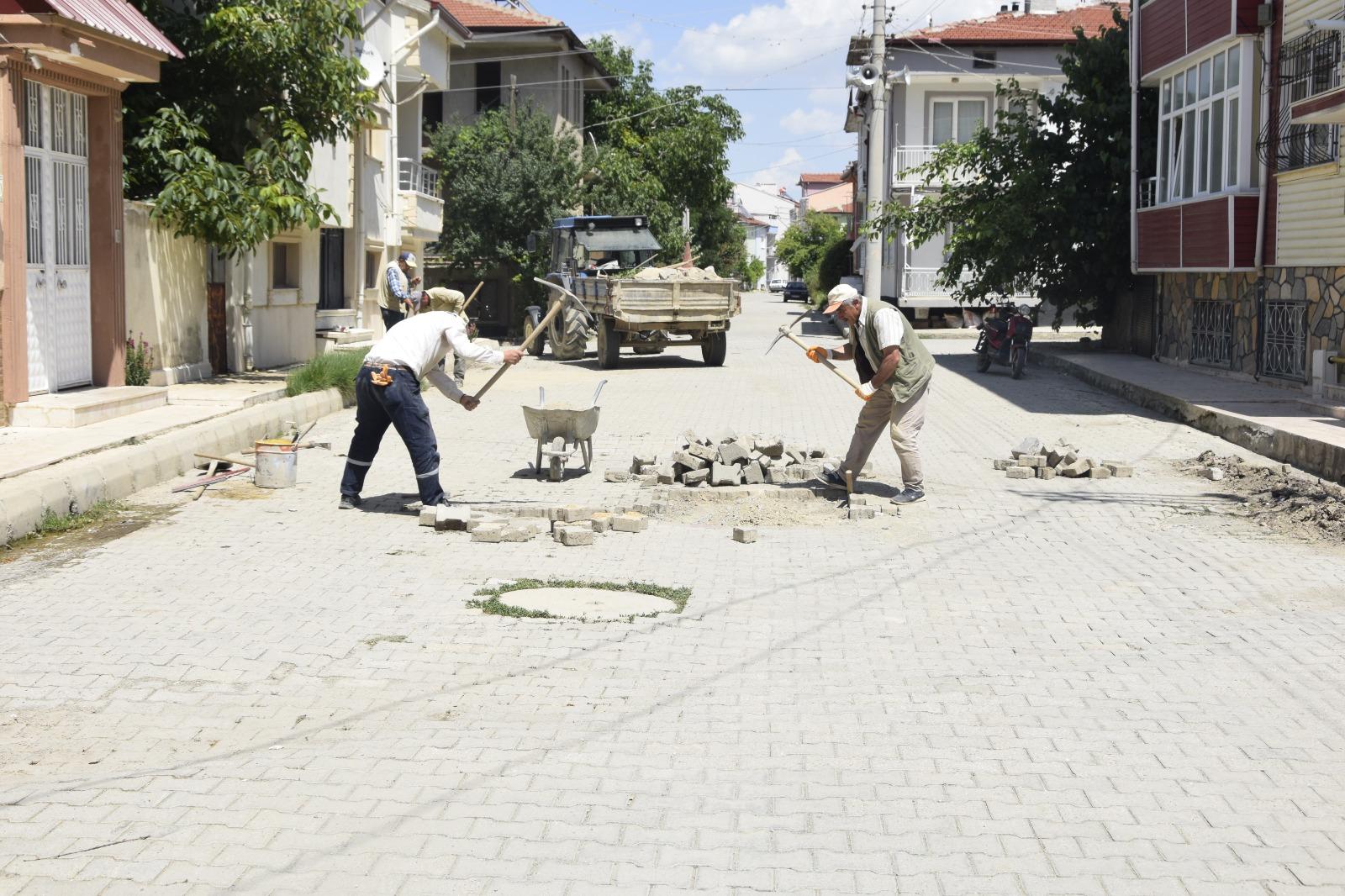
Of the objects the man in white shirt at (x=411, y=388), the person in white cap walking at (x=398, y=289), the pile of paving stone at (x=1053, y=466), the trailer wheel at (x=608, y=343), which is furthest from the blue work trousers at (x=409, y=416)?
the trailer wheel at (x=608, y=343)

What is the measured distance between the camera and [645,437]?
1500 centimetres

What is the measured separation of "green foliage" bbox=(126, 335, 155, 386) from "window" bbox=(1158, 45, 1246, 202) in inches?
546

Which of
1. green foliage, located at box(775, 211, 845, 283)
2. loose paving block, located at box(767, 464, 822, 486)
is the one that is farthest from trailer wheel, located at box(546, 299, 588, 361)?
green foliage, located at box(775, 211, 845, 283)

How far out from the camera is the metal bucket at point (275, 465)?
11.3m

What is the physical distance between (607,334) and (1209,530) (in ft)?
52.1

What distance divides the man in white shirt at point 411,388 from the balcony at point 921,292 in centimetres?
2912

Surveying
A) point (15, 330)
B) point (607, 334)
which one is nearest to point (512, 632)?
point (15, 330)

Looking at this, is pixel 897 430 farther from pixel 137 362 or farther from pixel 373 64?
pixel 373 64

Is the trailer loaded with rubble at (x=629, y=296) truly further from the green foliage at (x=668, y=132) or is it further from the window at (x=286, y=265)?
the green foliage at (x=668, y=132)

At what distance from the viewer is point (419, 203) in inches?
1245

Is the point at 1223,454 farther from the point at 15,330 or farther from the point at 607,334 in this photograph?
the point at 607,334

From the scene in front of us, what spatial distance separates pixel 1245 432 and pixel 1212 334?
24.1ft

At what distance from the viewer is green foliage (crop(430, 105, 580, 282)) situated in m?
35.6

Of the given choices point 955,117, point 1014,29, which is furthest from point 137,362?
point 1014,29
